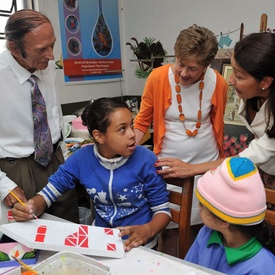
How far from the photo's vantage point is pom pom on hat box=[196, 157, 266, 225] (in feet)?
2.76

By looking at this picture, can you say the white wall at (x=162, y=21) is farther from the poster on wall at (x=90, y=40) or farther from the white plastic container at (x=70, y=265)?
the white plastic container at (x=70, y=265)

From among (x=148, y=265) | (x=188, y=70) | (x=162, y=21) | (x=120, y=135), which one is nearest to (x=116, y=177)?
(x=120, y=135)

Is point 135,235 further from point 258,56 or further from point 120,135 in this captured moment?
point 258,56

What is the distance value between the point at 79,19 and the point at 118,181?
235cm

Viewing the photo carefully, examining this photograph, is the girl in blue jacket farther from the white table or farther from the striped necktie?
the white table

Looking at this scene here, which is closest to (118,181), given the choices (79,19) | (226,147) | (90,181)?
(90,181)

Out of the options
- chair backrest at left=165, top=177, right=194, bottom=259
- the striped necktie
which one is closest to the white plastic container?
chair backrest at left=165, top=177, right=194, bottom=259

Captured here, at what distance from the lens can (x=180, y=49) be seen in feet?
4.82

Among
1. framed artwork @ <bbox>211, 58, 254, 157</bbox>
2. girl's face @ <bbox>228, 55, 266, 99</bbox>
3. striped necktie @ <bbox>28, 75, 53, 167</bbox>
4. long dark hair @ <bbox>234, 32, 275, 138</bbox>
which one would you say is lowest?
framed artwork @ <bbox>211, 58, 254, 157</bbox>

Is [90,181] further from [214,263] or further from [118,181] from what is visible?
[214,263]

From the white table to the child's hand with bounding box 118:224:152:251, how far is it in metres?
0.03

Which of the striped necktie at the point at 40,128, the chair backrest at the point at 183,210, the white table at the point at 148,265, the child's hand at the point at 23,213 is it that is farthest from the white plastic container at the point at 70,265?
the striped necktie at the point at 40,128

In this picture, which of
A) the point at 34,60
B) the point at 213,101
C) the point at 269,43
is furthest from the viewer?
the point at 213,101

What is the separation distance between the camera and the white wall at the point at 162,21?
273 cm
